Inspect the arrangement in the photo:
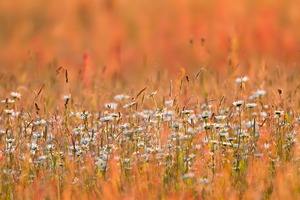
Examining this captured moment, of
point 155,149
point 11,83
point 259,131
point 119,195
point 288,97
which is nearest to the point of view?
point 119,195

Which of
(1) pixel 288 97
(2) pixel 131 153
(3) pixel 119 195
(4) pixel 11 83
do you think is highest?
(4) pixel 11 83

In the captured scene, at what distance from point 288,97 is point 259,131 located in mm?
1015

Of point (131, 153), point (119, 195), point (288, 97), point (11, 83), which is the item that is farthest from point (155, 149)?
point (11, 83)

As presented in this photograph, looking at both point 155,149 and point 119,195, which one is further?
point 155,149

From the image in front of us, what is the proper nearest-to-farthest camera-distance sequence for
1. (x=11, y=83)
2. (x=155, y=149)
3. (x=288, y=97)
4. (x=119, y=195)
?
(x=119, y=195) < (x=155, y=149) < (x=288, y=97) < (x=11, y=83)

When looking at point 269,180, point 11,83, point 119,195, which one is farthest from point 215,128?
point 11,83

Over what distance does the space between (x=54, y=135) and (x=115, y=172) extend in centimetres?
96

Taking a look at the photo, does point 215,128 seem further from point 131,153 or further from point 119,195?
point 119,195

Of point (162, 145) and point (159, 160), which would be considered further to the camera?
point (162, 145)

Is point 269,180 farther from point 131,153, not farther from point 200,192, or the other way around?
point 131,153

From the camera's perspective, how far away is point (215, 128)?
3982 mm

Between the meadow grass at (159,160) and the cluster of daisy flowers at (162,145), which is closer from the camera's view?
the meadow grass at (159,160)

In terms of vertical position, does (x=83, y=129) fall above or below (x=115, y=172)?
above

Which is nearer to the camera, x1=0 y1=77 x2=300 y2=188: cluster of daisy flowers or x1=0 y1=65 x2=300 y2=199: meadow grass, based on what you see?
x1=0 y1=65 x2=300 y2=199: meadow grass
